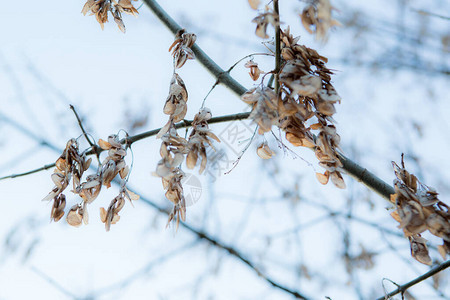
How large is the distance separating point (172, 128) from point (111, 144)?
26cm

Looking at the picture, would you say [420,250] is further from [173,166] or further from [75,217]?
[75,217]

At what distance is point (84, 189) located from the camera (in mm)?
1013

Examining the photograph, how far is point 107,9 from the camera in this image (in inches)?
50.2

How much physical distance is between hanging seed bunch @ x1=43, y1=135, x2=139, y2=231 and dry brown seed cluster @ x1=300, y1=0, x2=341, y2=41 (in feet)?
2.14

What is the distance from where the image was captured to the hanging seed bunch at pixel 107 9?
126 centimetres

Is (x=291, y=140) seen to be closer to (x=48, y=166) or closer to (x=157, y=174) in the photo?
(x=157, y=174)

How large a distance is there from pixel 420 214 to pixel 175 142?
59 centimetres

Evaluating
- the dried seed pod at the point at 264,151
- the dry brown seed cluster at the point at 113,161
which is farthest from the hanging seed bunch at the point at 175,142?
the dried seed pod at the point at 264,151

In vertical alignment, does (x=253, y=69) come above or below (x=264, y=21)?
above

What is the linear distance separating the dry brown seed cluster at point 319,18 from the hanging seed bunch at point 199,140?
0.38 metres

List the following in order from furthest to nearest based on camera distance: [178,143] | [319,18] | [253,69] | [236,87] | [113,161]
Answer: [236,87] → [253,69] → [113,161] → [178,143] → [319,18]

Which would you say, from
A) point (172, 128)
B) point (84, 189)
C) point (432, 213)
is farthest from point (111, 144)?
point (432, 213)

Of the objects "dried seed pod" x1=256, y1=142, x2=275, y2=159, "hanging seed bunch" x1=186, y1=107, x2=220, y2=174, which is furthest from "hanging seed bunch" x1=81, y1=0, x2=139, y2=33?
"dried seed pod" x1=256, y1=142, x2=275, y2=159

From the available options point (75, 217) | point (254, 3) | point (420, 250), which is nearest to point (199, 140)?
point (254, 3)
